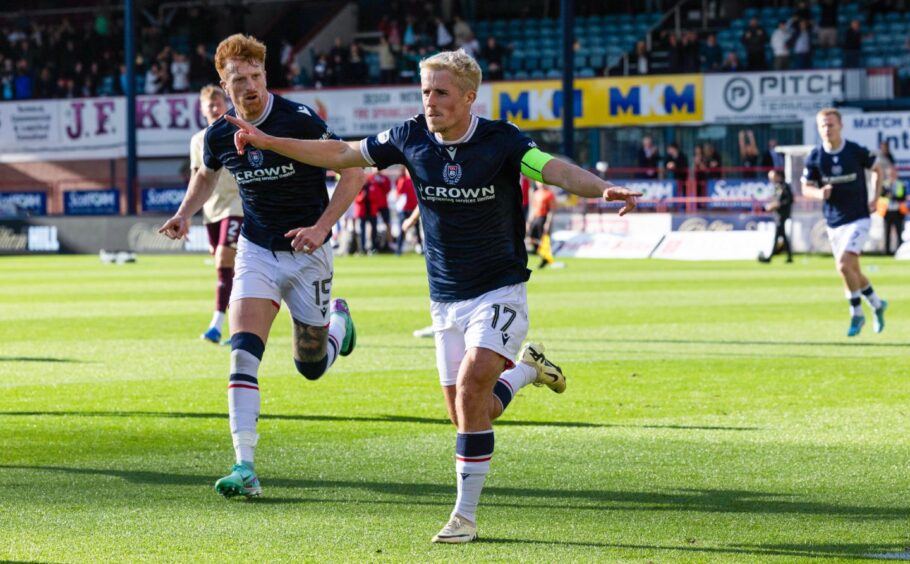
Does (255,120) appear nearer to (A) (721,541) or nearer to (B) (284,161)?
(B) (284,161)

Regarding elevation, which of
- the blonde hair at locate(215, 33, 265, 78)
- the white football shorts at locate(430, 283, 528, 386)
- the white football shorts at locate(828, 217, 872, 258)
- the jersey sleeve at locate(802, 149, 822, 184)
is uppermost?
the blonde hair at locate(215, 33, 265, 78)

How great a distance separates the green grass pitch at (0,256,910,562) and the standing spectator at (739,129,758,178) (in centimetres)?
2256

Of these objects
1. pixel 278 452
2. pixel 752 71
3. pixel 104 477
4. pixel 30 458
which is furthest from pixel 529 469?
pixel 752 71

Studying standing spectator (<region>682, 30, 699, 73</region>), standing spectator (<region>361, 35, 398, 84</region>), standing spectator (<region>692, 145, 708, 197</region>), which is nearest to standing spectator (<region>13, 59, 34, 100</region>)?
standing spectator (<region>361, 35, 398, 84</region>)

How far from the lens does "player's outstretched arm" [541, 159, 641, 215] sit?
630 cm

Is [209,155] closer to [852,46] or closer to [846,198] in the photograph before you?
[846,198]

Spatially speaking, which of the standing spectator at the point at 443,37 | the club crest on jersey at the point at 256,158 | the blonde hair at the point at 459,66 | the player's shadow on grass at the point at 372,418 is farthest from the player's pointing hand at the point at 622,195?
the standing spectator at the point at 443,37

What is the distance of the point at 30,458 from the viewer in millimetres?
8883

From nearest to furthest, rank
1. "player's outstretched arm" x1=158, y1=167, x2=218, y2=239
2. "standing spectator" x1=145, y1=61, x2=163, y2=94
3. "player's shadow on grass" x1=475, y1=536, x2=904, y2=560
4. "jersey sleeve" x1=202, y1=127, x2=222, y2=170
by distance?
1. "player's shadow on grass" x1=475, y1=536, x2=904, y2=560
2. "jersey sleeve" x1=202, y1=127, x2=222, y2=170
3. "player's outstretched arm" x1=158, y1=167, x2=218, y2=239
4. "standing spectator" x1=145, y1=61, x2=163, y2=94

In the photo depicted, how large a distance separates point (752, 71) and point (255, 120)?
35491 millimetres

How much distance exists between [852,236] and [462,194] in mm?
10590

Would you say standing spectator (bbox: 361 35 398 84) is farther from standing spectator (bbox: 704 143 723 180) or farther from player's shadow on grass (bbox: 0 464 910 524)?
player's shadow on grass (bbox: 0 464 910 524)

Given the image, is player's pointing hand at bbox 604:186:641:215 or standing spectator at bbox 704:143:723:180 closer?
player's pointing hand at bbox 604:186:641:215

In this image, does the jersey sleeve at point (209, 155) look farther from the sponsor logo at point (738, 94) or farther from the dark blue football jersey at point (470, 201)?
the sponsor logo at point (738, 94)
